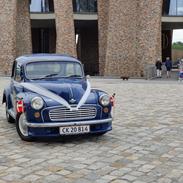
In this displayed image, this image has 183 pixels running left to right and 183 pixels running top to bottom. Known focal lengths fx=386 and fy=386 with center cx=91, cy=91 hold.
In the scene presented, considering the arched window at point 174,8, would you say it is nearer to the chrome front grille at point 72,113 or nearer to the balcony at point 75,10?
the balcony at point 75,10

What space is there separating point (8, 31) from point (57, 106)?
30.0m

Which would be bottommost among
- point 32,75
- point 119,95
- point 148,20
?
point 119,95

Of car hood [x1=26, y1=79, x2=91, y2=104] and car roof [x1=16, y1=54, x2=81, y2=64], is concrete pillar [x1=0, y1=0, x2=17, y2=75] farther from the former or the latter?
car hood [x1=26, y1=79, x2=91, y2=104]

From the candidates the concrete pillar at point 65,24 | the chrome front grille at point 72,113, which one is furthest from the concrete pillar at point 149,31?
the chrome front grille at point 72,113

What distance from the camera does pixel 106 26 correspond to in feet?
118

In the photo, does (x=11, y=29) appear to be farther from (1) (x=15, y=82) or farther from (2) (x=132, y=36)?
(1) (x=15, y=82)

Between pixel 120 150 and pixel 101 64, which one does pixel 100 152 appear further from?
pixel 101 64

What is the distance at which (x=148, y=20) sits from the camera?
3209 cm

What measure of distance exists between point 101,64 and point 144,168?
101ft

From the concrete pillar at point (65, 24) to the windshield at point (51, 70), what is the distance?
85.9 feet

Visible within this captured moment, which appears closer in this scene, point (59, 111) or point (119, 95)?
point (59, 111)

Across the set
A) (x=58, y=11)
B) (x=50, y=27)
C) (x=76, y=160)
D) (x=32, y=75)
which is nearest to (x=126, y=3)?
(x=58, y=11)

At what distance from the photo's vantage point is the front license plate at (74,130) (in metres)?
7.78

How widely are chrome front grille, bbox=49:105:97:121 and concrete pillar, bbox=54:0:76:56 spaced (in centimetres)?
2778
